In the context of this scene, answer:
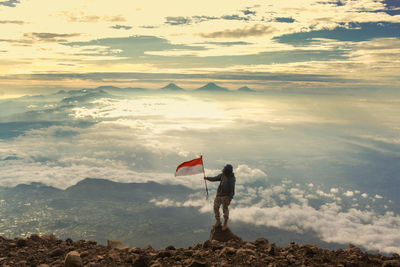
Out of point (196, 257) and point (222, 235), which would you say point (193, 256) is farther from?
point (222, 235)

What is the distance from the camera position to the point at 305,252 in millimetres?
12711

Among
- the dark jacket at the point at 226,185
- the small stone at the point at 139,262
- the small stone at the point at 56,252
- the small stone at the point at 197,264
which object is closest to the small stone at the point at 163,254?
the small stone at the point at 139,262

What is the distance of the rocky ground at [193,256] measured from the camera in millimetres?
11484

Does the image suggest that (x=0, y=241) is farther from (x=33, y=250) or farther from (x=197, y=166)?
(x=197, y=166)

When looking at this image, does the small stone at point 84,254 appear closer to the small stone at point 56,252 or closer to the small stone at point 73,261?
the small stone at point 56,252

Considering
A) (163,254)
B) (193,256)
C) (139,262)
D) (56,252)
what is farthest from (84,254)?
(193,256)

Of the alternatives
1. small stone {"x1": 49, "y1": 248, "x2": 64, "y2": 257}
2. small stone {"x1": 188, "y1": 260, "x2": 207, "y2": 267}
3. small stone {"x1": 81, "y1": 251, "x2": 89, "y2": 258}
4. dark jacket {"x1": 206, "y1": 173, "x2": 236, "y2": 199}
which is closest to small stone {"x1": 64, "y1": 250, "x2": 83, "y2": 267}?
small stone {"x1": 81, "y1": 251, "x2": 89, "y2": 258}

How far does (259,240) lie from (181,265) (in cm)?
504

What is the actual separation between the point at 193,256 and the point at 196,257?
0.27 meters

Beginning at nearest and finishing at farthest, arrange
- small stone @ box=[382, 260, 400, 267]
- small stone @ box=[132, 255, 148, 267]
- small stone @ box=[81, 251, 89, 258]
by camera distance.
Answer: small stone @ box=[382, 260, 400, 267], small stone @ box=[132, 255, 148, 267], small stone @ box=[81, 251, 89, 258]

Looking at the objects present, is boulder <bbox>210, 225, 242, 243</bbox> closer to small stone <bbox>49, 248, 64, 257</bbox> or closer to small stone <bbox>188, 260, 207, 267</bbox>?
small stone <bbox>188, 260, 207, 267</bbox>

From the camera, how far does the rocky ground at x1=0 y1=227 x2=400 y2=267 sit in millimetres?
11484

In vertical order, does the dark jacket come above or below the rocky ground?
above

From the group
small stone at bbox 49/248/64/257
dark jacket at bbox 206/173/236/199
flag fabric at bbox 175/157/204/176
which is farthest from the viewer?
flag fabric at bbox 175/157/204/176
